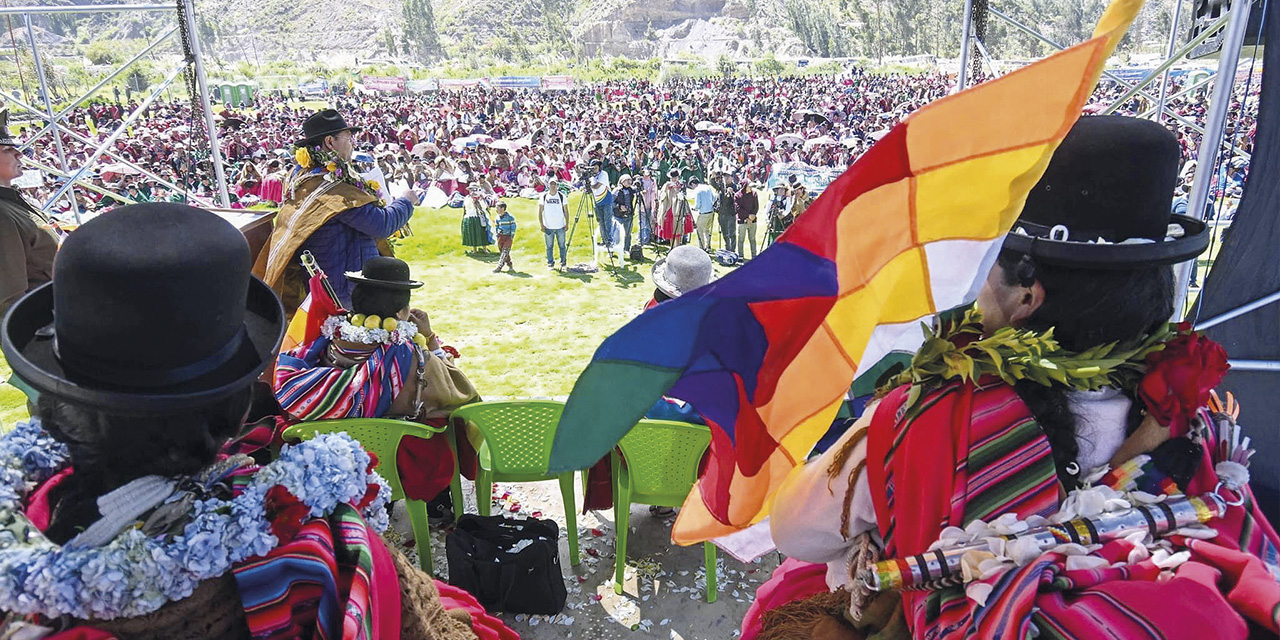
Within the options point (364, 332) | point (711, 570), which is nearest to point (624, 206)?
point (364, 332)

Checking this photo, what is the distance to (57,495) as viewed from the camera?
135 centimetres

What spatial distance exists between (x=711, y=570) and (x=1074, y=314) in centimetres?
258

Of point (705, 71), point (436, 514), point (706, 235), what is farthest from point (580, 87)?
point (436, 514)

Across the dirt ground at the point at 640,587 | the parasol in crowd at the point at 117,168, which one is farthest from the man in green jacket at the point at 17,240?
the parasol in crowd at the point at 117,168

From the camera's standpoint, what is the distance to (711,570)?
3633mm

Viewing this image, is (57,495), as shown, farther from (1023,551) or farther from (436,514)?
(436,514)

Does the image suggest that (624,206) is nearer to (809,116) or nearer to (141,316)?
(141,316)

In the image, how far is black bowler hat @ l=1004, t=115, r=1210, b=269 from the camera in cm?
135

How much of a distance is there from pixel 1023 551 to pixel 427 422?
10.2 feet

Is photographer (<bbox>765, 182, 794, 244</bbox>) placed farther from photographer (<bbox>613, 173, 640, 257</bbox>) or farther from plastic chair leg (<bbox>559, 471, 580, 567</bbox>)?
plastic chair leg (<bbox>559, 471, 580, 567</bbox>)

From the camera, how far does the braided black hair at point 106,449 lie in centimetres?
128

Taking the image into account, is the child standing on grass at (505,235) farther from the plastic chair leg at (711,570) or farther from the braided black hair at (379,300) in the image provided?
the plastic chair leg at (711,570)

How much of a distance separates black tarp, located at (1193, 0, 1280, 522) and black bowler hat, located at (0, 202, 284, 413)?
3.50 metres

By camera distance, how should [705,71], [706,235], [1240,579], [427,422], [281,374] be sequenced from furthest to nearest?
[705,71] → [706,235] → [427,422] → [281,374] → [1240,579]
